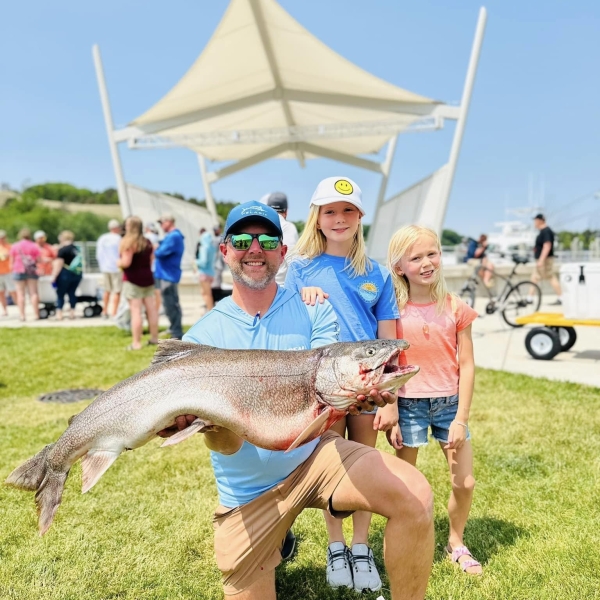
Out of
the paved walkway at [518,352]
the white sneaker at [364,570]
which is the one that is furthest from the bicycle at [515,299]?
the white sneaker at [364,570]

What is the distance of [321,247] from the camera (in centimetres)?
335

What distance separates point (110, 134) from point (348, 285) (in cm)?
1949

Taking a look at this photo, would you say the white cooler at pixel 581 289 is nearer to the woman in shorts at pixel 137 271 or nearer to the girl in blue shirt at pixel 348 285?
the girl in blue shirt at pixel 348 285

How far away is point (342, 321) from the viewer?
315 centimetres

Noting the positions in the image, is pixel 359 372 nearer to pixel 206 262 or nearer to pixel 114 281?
pixel 206 262

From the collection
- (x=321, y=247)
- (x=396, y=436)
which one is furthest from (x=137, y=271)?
(x=396, y=436)

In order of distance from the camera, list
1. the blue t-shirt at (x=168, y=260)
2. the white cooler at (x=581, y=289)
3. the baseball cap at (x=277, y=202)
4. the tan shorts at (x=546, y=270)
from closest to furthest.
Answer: the baseball cap at (x=277, y=202) < the white cooler at (x=581, y=289) < the blue t-shirt at (x=168, y=260) < the tan shorts at (x=546, y=270)

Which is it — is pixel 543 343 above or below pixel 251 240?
below

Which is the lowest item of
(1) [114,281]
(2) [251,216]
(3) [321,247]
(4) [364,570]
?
(4) [364,570]

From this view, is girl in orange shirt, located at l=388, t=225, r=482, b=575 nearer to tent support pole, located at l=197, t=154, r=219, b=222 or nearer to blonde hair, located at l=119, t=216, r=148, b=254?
A: blonde hair, located at l=119, t=216, r=148, b=254

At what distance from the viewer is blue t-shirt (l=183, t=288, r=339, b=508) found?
8.45 feet

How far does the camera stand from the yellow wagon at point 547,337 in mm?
8508

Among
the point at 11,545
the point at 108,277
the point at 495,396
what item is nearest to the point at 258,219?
the point at 11,545

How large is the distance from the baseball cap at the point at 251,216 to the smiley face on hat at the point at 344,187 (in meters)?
0.59
